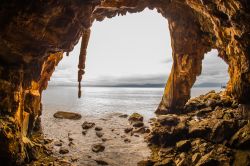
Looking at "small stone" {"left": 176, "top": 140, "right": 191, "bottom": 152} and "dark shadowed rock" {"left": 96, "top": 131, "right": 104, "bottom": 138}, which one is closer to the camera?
"small stone" {"left": 176, "top": 140, "right": 191, "bottom": 152}

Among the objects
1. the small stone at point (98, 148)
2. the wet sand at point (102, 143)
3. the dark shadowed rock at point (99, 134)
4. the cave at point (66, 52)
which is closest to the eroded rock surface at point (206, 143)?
the cave at point (66, 52)

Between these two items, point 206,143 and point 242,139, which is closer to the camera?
point 242,139

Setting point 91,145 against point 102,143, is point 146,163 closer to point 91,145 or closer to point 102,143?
point 91,145

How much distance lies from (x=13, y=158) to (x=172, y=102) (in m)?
28.4

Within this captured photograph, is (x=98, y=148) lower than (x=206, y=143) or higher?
lower

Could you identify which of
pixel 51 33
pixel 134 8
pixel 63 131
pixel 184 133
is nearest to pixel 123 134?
pixel 63 131

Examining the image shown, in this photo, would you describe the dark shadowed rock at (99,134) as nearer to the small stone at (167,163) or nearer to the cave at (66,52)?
the cave at (66,52)

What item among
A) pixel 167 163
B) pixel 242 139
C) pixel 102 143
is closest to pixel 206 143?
pixel 242 139

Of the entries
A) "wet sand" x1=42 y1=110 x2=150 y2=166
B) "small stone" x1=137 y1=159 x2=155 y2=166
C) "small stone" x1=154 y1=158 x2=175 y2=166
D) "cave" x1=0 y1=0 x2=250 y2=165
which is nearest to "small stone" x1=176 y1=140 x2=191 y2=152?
"cave" x1=0 y1=0 x2=250 y2=165

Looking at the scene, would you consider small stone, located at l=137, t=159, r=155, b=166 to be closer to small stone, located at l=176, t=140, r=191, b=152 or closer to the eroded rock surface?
the eroded rock surface

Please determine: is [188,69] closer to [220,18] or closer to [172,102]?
[172,102]

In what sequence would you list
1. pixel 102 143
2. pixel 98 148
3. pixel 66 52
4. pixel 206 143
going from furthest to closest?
pixel 102 143 < pixel 98 148 < pixel 66 52 < pixel 206 143

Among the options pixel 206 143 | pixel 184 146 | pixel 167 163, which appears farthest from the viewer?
pixel 184 146

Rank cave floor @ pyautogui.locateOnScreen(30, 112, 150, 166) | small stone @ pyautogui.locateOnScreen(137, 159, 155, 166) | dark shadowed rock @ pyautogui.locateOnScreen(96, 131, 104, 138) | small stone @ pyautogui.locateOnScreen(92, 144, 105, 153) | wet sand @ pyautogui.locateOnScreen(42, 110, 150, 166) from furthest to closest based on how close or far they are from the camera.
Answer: dark shadowed rock @ pyautogui.locateOnScreen(96, 131, 104, 138) → small stone @ pyautogui.locateOnScreen(92, 144, 105, 153) → wet sand @ pyautogui.locateOnScreen(42, 110, 150, 166) → cave floor @ pyautogui.locateOnScreen(30, 112, 150, 166) → small stone @ pyautogui.locateOnScreen(137, 159, 155, 166)
